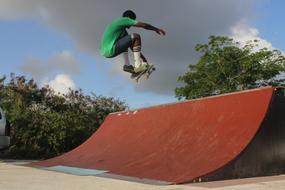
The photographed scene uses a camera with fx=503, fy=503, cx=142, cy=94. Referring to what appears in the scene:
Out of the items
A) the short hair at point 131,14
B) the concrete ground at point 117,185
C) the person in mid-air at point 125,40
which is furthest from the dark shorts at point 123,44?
the concrete ground at point 117,185

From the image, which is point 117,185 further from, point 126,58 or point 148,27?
point 148,27

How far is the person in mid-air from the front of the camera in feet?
22.2

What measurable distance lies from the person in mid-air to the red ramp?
2.12m

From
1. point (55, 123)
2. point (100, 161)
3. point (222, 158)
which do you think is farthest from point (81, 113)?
point (222, 158)

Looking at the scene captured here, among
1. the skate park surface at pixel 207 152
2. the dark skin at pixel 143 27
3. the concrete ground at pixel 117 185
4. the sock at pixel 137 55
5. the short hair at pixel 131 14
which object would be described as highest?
the short hair at pixel 131 14

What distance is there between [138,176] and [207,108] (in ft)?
7.44

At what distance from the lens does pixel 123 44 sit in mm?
6984

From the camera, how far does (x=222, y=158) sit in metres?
8.79

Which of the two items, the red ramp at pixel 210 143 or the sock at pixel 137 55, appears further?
the red ramp at pixel 210 143

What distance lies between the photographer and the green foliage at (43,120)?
21.6 meters

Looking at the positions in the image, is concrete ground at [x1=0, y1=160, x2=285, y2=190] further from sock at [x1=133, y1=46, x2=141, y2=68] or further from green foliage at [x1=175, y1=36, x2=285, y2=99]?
green foliage at [x1=175, y1=36, x2=285, y2=99]

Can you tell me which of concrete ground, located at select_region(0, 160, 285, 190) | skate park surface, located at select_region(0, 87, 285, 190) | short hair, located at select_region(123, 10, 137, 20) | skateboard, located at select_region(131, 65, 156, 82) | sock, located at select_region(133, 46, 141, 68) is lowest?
concrete ground, located at select_region(0, 160, 285, 190)

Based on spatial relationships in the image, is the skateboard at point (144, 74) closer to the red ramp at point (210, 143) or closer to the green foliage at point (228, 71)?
the red ramp at point (210, 143)

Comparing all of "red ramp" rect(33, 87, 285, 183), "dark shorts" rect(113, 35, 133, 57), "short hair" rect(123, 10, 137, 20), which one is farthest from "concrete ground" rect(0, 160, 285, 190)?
"short hair" rect(123, 10, 137, 20)
